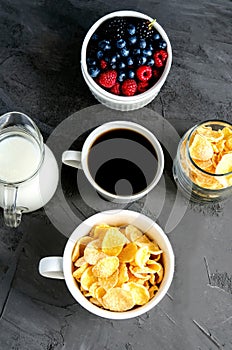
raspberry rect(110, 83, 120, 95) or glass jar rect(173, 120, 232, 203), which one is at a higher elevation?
raspberry rect(110, 83, 120, 95)

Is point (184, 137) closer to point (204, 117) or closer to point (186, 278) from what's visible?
point (204, 117)

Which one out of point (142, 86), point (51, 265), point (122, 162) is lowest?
point (51, 265)

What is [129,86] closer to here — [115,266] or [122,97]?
[122,97]

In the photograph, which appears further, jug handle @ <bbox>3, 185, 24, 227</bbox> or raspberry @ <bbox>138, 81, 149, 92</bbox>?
raspberry @ <bbox>138, 81, 149, 92</bbox>

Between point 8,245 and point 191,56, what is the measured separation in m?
0.54

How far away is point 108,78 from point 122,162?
16 cm

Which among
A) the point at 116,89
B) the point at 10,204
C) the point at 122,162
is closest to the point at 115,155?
the point at 122,162

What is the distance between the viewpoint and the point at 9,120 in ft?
3.99

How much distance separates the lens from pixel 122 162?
4.25 feet

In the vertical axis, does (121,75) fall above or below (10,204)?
above

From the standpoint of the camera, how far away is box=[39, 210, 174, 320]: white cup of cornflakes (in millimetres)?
1205

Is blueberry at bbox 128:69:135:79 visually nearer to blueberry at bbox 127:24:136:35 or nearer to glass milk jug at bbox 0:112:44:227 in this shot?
blueberry at bbox 127:24:136:35

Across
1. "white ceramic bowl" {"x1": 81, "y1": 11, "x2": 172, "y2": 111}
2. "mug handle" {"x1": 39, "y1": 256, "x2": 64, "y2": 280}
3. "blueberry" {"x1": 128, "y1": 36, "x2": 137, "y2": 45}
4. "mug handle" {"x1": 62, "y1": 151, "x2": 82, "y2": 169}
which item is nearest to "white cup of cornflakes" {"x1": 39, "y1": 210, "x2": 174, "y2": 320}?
"mug handle" {"x1": 39, "y1": 256, "x2": 64, "y2": 280}

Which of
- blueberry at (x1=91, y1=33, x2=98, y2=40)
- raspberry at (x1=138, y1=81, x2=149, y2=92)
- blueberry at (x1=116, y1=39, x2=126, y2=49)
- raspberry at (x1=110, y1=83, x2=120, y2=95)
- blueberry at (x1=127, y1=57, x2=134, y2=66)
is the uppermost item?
blueberry at (x1=116, y1=39, x2=126, y2=49)
